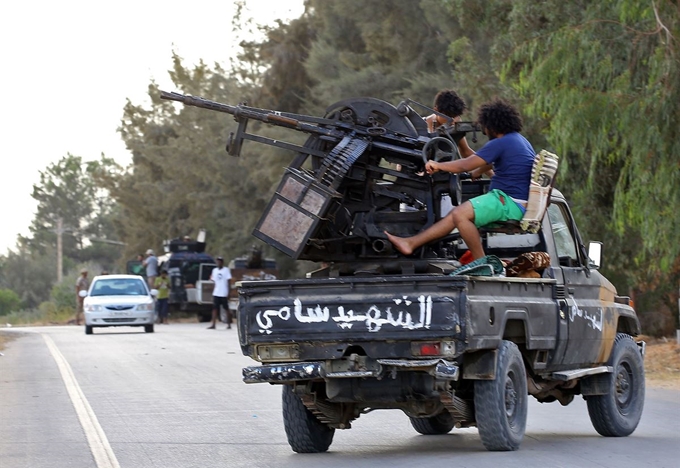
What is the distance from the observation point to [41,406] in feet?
47.9

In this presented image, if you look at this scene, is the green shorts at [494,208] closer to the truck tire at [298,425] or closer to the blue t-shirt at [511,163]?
the blue t-shirt at [511,163]

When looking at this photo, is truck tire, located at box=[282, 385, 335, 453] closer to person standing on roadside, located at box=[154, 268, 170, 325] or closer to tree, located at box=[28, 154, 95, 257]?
person standing on roadside, located at box=[154, 268, 170, 325]

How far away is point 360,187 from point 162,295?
97.1 feet

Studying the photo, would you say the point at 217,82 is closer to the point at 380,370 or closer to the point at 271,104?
the point at 271,104

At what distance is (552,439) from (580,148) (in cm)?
889

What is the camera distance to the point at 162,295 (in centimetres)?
3969

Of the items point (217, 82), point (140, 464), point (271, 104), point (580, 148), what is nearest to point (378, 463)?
point (140, 464)

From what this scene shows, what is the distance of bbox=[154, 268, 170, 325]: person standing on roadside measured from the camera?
39188 millimetres

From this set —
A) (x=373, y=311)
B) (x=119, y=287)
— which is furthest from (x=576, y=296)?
(x=119, y=287)

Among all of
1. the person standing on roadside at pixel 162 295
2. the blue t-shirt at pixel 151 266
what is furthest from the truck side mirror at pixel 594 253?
the blue t-shirt at pixel 151 266

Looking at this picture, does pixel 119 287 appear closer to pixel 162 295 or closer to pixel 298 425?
pixel 162 295

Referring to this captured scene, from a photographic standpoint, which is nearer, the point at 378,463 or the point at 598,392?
the point at 378,463

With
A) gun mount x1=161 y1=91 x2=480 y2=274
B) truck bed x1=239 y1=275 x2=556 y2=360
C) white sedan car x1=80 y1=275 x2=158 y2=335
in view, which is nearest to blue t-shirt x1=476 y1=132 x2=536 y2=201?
gun mount x1=161 y1=91 x2=480 y2=274

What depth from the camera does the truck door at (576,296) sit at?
10578 mm
